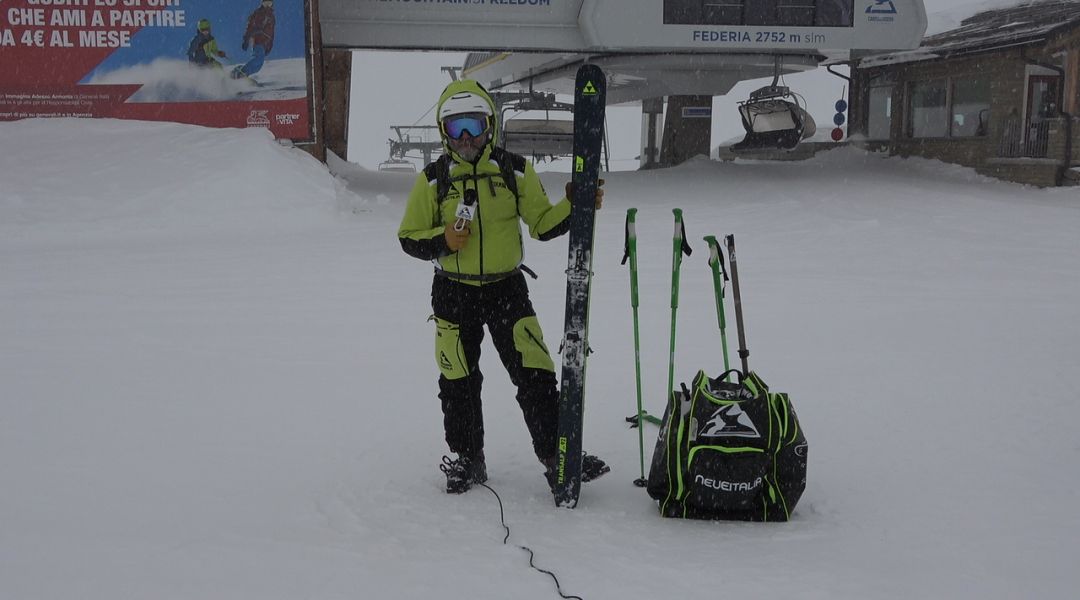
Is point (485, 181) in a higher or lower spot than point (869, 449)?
higher

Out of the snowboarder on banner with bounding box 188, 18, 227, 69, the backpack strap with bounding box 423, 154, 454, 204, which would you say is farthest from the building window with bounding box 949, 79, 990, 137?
the backpack strap with bounding box 423, 154, 454, 204

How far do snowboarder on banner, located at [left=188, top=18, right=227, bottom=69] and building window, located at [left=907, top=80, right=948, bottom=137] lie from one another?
16.5m

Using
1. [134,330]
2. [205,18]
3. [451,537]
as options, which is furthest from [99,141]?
[451,537]

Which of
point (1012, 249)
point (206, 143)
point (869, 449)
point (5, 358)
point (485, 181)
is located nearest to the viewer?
point (485, 181)

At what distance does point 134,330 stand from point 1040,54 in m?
18.8

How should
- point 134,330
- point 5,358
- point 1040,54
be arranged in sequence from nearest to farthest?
1. point 5,358
2. point 134,330
3. point 1040,54

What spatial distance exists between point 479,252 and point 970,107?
800 inches

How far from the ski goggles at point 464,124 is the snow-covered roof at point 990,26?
56.5 feet

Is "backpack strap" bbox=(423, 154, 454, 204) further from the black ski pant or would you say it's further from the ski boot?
the ski boot

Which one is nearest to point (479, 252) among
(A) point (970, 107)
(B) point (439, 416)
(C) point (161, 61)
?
(B) point (439, 416)

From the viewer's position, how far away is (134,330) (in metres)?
7.14

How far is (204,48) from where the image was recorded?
51.4 feet

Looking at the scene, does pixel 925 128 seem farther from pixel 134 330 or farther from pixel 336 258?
pixel 134 330

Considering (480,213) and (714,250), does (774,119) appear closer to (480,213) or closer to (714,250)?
(714,250)
